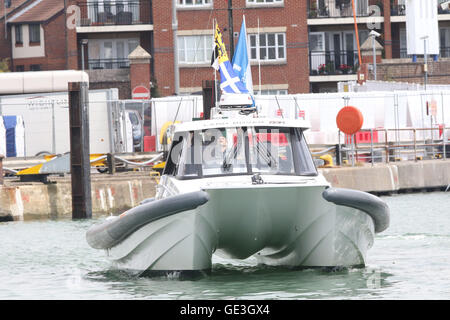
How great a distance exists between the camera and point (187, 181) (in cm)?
1344

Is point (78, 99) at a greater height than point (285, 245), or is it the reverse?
point (78, 99)

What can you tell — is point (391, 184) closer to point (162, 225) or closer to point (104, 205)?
point (104, 205)

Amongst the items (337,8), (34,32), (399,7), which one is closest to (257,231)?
(337,8)

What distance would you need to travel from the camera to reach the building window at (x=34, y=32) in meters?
72.0

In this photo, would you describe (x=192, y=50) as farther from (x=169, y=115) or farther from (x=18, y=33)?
(x=18, y=33)

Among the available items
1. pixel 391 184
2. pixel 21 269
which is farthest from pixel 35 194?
pixel 391 184

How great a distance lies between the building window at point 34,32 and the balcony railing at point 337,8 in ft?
78.8

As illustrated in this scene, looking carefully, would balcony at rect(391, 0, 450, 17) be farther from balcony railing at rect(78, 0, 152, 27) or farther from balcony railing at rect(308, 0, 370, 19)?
balcony railing at rect(78, 0, 152, 27)

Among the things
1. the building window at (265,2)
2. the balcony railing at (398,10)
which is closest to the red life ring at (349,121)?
the building window at (265,2)

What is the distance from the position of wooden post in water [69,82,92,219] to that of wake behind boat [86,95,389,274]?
9905 millimetres

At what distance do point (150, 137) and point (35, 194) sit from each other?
1178 cm

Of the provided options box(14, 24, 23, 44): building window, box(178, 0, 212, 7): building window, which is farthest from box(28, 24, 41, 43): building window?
box(178, 0, 212, 7): building window

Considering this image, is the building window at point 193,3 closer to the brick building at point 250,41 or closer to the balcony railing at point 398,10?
the brick building at point 250,41

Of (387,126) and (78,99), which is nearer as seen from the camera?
(78,99)
